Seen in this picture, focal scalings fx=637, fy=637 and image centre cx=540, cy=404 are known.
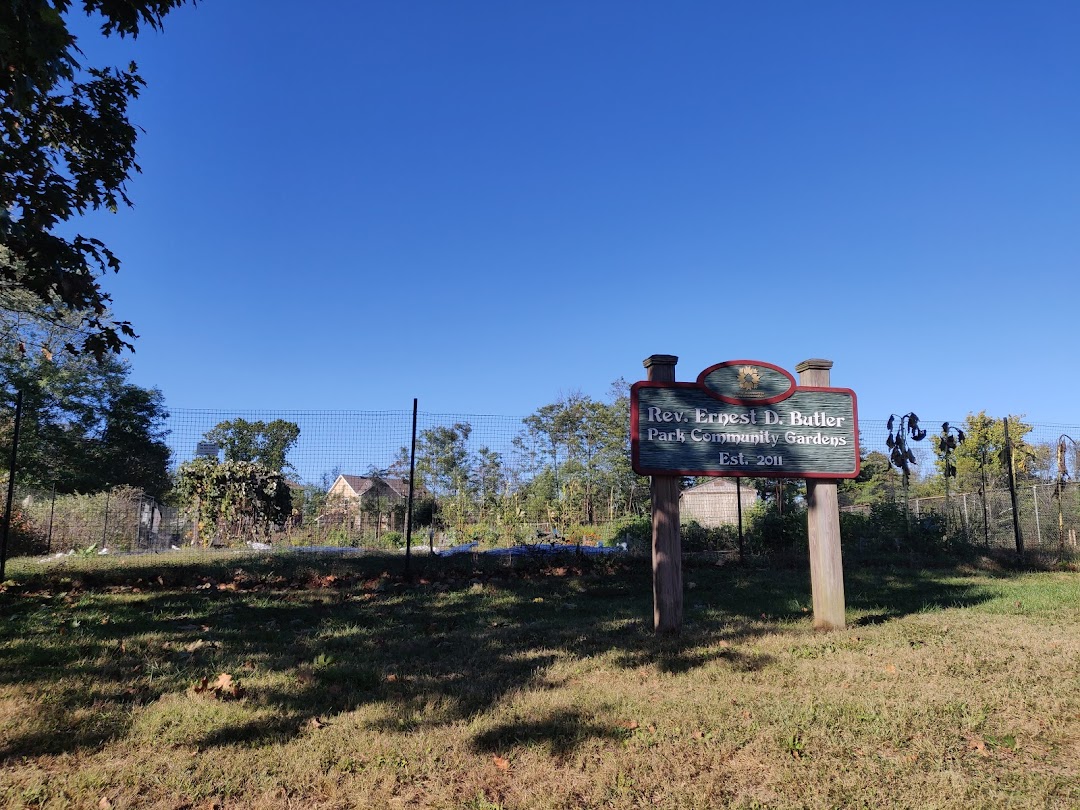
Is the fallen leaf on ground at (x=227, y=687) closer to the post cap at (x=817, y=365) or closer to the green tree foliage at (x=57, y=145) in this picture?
the green tree foliage at (x=57, y=145)

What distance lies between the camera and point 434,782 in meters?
3.02

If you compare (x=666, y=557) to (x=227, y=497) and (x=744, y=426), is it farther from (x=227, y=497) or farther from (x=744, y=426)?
→ (x=227, y=497)

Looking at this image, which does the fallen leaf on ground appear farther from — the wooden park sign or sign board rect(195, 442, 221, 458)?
sign board rect(195, 442, 221, 458)

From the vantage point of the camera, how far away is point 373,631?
618 centimetres

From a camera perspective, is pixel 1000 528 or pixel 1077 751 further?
pixel 1000 528

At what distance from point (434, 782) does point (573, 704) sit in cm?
126

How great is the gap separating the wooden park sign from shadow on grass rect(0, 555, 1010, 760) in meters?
0.71

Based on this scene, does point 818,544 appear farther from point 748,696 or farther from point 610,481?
point 610,481

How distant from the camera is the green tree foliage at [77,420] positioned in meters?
22.3

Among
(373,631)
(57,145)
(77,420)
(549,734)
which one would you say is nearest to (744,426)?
(549,734)

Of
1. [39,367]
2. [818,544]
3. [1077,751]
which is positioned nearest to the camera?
[1077,751]

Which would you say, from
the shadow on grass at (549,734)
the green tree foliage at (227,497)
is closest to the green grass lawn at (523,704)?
the shadow on grass at (549,734)

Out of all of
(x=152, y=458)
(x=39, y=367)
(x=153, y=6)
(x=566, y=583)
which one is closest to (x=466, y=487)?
(x=566, y=583)

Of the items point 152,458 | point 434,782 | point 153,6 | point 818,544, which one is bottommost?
point 434,782
